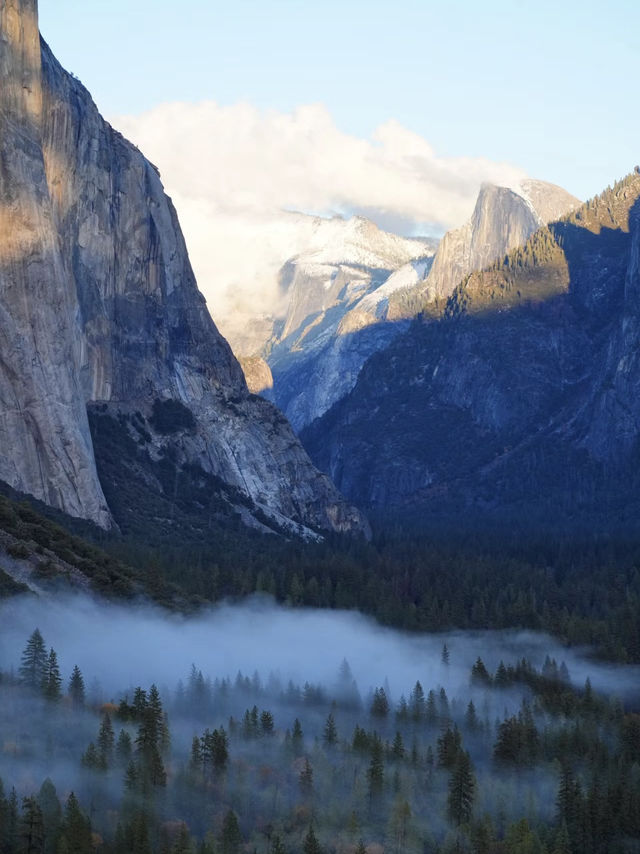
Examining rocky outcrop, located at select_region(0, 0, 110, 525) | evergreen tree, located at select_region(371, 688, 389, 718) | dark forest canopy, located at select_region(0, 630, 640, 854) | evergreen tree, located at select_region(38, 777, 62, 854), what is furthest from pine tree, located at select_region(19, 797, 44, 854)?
rocky outcrop, located at select_region(0, 0, 110, 525)

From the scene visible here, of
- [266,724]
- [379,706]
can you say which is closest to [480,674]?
[379,706]

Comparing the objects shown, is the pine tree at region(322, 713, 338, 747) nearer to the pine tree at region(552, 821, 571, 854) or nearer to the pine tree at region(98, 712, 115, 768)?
the pine tree at region(552, 821, 571, 854)

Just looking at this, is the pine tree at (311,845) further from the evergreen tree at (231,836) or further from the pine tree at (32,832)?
the pine tree at (32,832)

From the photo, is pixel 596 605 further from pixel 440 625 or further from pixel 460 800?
pixel 460 800

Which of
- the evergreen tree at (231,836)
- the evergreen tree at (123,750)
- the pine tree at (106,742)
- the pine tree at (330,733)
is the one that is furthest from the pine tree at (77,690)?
the pine tree at (330,733)

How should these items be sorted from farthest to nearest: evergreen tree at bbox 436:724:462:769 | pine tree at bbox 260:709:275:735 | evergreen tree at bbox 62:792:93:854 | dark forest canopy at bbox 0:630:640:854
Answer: evergreen tree at bbox 436:724:462:769
pine tree at bbox 260:709:275:735
dark forest canopy at bbox 0:630:640:854
evergreen tree at bbox 62:792:93:854

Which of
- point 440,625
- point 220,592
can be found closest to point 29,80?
point 220,592
